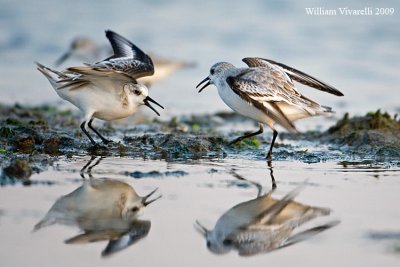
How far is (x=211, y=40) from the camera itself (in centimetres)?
1727

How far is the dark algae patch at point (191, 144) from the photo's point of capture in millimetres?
8102

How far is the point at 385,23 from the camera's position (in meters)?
17.5

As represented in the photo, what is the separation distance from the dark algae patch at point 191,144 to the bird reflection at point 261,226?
204cm

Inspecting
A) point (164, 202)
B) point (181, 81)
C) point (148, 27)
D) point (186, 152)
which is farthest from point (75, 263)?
point (148, 27)

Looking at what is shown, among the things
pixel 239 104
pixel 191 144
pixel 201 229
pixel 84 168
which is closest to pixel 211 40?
pixel 191 144

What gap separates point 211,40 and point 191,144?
9.08m

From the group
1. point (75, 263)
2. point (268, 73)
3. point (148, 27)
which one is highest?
point (148, 27)

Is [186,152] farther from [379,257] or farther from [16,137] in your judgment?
[379,257]

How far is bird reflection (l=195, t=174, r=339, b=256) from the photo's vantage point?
508cm

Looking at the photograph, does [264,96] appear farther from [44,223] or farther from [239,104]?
[44,223]

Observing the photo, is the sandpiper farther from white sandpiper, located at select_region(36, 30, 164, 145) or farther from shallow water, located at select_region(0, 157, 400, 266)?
white sandpiper, located at select_region(36, 30, 164, 145)

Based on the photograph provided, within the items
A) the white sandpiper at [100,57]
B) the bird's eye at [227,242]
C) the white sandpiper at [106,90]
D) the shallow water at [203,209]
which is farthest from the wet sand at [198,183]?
the white sandpiper at [100,57]

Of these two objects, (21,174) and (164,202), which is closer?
(164,202)
